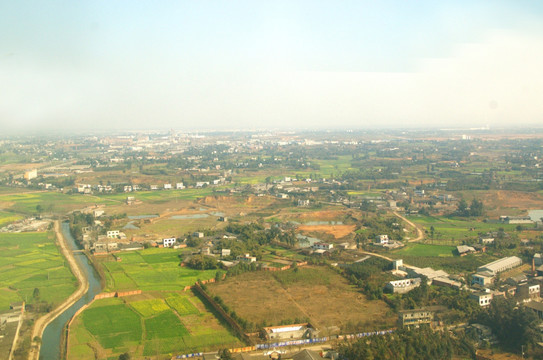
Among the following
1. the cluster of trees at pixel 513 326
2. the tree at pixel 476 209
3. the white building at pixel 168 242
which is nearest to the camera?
the cluster of trees at pixel 513 326

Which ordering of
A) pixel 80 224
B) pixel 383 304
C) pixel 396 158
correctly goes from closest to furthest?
pixel 383 304 → pixel 80 224 → pixel 396 158

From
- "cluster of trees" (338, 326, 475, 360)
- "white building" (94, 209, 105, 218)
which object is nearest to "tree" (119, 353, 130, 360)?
"cluster of trees" (338, 326, 475, 360)

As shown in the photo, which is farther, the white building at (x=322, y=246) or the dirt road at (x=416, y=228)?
the dirt road at (x=416, y=228)

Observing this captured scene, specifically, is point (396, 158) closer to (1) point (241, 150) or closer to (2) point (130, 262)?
(1) point (241, 150)

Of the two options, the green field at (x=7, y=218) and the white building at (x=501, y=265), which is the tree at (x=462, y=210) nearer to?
the white building at (x=501, y=265)

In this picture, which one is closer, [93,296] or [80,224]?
[93,296]

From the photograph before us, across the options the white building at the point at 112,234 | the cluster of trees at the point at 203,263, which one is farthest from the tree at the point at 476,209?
the white building at the point at 112,234

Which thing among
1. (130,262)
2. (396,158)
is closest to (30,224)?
(130,262)
